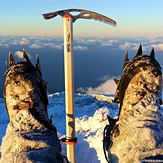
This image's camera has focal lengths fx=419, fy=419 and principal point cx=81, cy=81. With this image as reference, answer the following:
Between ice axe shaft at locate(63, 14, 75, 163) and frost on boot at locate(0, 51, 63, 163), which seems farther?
ice axe shaft at locate(63, 14, 75, 163)

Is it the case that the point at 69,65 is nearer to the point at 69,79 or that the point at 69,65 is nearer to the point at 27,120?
the point at 69,79

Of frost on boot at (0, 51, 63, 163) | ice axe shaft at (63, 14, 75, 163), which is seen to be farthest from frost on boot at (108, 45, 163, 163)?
ice axe shaft at (63, 14, 75, 163)

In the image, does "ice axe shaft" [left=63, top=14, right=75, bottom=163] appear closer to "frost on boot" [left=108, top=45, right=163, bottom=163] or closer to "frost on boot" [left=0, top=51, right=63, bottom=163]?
"frost on boot" [left=0, top=51, right=63, bottom=163]

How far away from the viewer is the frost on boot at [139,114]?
8.46 feet

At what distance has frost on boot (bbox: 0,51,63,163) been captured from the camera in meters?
2.58

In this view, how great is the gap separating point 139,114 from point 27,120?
0.78 metres

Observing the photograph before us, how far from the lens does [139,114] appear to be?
2.90m

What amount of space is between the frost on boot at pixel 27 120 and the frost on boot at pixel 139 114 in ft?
1.38

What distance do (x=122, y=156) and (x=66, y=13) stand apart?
2156 mm

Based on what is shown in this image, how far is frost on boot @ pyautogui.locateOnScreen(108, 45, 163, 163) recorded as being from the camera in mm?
2578

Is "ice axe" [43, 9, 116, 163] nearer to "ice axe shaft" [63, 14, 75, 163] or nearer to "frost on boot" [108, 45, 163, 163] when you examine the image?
"ice axe shaft" [63, 14, 75, 163]

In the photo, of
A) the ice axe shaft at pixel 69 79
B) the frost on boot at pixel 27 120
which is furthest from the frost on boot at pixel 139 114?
the ice axe shaft at pixel 69 79

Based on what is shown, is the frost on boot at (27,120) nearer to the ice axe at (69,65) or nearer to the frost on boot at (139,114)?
the frost on boot at (139,114)

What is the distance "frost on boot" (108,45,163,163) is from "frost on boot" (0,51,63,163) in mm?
422
